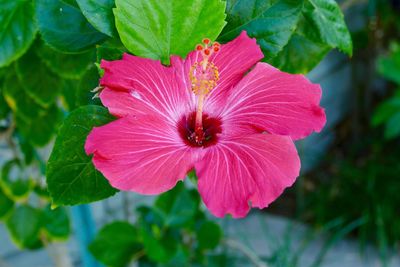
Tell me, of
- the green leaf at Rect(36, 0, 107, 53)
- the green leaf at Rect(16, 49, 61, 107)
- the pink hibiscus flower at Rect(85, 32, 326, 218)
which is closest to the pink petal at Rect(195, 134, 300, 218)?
the pink hibiscus flower at Rect(85, 32, 326, 218)

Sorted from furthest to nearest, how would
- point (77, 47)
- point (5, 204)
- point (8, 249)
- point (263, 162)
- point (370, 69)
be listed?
1. point (370, 69)
2. point (8, 249)
3. point (5, 204)
4. point (77, 47)
5. point (263, 162)

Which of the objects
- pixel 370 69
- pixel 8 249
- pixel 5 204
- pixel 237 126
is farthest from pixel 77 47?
pixel 370 69

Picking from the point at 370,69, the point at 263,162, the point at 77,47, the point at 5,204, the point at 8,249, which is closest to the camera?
the point at 263,162

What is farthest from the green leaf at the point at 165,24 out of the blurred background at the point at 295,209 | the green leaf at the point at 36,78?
the green leaf at the point at 36,78

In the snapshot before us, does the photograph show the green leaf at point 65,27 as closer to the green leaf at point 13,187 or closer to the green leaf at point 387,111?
the green leaf at point 13,187

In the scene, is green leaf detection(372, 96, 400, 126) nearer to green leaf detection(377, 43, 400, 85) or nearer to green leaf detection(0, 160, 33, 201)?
green leaf detection(377, 43, 400, 85)

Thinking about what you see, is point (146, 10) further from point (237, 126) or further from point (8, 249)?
point (8, 249)
